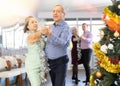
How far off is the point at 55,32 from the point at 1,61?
2.71m

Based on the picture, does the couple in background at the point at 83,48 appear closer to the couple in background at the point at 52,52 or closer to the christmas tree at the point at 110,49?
the couple in background at the point at 52,52

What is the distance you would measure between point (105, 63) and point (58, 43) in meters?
0.55

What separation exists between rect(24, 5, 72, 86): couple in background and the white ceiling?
4262 mm

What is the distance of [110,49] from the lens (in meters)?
2.78

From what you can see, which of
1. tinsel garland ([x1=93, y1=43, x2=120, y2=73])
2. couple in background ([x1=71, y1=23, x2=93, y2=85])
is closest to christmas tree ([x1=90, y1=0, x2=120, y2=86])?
tinsel garland ([x1=93, y1=43, x2=120, y2=73])

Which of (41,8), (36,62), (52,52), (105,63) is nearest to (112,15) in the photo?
(105,63)

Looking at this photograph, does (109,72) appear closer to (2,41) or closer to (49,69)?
(49,69)

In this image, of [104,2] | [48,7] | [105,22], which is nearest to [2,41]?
[48,7]

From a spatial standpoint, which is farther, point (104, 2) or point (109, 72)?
point (104, 2)

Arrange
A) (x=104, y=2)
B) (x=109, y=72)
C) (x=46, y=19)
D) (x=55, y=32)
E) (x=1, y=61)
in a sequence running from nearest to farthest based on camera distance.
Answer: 1. (x=109, y=72)
2. (x=55, y=32)
3. (x=1, y=61)
4. (x=104, y=2)
5. (x=46, y=19)

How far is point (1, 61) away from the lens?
549 cm

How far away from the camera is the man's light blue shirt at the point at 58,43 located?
3.01 metres

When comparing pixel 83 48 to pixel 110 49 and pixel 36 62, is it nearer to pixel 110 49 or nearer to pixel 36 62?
pixel 36 62

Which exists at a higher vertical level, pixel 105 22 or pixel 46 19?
pixel 105 22
